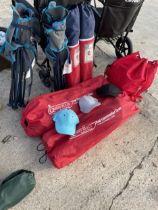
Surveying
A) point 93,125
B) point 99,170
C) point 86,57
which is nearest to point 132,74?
point 86,57

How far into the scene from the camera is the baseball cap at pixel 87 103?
2.35 m

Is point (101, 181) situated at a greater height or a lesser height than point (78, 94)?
lesser

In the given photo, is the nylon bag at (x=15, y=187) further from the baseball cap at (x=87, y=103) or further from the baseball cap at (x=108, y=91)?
the baseball cap at (x=108, y=91)

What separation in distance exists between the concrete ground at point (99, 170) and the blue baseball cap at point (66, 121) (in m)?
0.25

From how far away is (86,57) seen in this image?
8.52 feet

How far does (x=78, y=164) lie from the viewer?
2227 mm

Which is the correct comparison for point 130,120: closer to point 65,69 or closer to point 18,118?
point 65,69

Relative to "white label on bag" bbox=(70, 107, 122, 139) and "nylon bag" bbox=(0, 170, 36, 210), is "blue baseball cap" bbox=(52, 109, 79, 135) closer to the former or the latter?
"white label on bag" bbox=(70, 107, 122, 139)

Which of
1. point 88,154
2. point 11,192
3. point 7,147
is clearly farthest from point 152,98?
point 11,192

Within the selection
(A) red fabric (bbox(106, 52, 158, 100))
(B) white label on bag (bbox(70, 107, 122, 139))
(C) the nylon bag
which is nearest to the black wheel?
(A) red fabric (bbox(106, 52, 158, 100))

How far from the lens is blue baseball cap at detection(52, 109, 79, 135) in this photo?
217 centimetres

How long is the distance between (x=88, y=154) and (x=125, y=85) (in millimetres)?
708

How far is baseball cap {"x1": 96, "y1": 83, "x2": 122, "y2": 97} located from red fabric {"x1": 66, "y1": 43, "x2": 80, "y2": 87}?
0.28 metres

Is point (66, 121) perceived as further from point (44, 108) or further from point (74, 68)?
point (74, 68)
